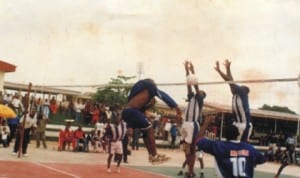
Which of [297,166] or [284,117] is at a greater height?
[284,117]

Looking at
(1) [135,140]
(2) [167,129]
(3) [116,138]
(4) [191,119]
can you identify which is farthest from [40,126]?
(4) [191,119]

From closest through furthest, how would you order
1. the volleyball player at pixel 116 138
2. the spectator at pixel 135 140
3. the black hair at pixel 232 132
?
the black hair at pixel 232 132 → the volleyball player at pixel 116 138 → the spectator at pixel 135 140

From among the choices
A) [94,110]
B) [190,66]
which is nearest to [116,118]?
[190,66]

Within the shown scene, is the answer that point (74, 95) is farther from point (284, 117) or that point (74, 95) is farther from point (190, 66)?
point (190, 66)

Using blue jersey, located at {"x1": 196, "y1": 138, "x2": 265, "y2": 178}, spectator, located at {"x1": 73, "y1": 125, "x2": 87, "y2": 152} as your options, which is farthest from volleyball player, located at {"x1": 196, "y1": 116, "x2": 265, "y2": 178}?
spectator, located at {"x1": 73, "y1": 125, "x2": 87, "y2": 152}

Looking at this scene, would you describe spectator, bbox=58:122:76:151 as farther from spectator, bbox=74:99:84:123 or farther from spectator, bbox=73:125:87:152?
spectator, bbox=74:99:84:123

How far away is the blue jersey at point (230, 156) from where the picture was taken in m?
8.02

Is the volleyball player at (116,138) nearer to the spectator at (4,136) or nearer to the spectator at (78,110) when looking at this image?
the spectator at (4,136)

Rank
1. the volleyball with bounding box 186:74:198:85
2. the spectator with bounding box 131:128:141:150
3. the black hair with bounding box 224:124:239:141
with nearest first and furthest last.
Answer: the black hair with bounding box 224:124:239:141, the volleyball with bounding box 186:74:198:85, the spectator with bounding box 131:128:141:150

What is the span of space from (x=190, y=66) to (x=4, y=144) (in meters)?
16.8

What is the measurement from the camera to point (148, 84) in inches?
407

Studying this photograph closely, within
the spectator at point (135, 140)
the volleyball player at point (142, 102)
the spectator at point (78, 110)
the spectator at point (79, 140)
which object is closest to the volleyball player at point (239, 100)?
the volleyball player at point (142, 102)

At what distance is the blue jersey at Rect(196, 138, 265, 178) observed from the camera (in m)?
8.02

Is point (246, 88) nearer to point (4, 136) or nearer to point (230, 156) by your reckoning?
point (230, 156)
